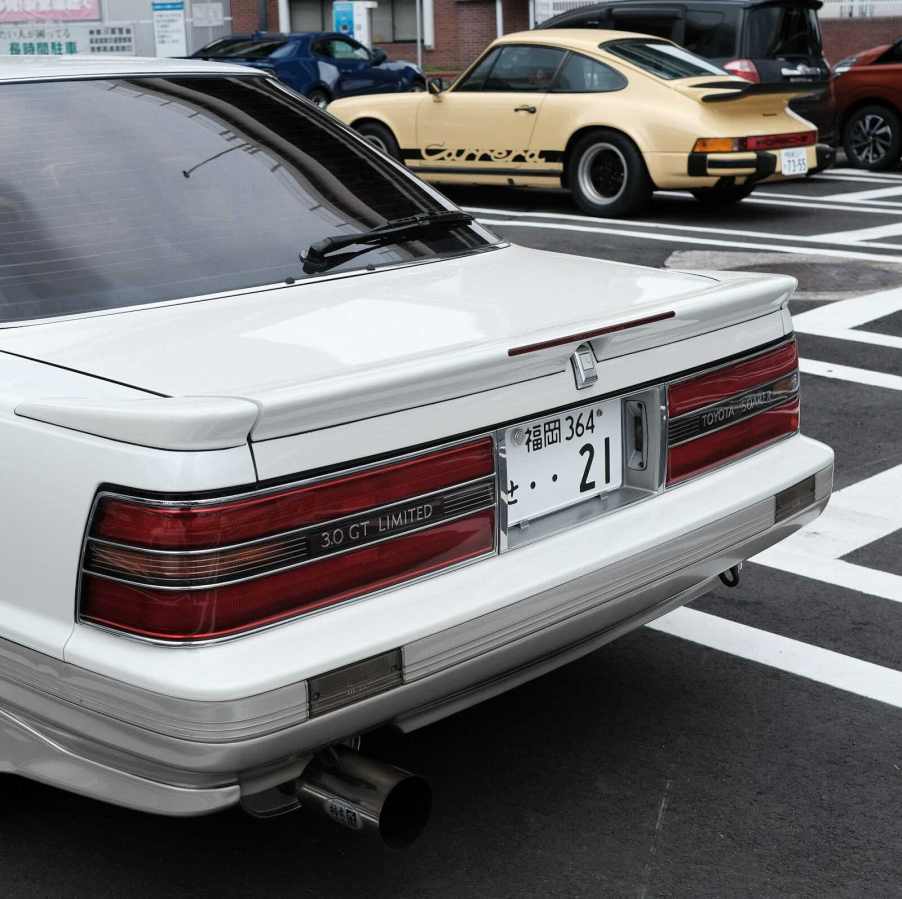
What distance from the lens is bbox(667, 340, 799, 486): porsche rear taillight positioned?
10.7 feet

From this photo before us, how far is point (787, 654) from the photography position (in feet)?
13.4

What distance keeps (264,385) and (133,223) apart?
1.00 meters

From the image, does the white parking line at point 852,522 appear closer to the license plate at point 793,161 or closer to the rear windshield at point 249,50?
the license plate at point 793,161

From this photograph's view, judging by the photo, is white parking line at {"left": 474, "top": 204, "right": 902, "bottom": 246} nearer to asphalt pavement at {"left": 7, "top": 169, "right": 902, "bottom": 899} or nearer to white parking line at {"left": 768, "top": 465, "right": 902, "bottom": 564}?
white parking line at {"left": 768, "top": 465, "right": 902, "bottom": 564}

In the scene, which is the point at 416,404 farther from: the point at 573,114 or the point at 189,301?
the point at 573,114

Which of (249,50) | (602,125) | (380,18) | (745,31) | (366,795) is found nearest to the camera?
(366,795)

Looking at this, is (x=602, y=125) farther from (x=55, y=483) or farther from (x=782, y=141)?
(x=55, y=483)

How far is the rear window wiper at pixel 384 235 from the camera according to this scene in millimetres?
3473

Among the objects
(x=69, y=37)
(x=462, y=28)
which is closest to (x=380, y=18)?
(x=462, y=28)

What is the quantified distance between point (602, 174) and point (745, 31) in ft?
9.09

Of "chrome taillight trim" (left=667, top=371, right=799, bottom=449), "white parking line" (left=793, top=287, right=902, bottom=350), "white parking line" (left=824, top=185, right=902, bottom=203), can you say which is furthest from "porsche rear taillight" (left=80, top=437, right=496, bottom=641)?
→ "white parking line" (left=824, top=185, right=902, bottom=203)

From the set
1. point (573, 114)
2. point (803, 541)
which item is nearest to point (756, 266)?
point (573, 114)

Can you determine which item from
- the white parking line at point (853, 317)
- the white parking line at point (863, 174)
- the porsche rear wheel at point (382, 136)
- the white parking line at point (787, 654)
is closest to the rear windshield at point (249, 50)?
the porsche rear wheel at point (382, 136)

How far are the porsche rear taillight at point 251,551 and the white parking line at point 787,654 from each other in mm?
1709
